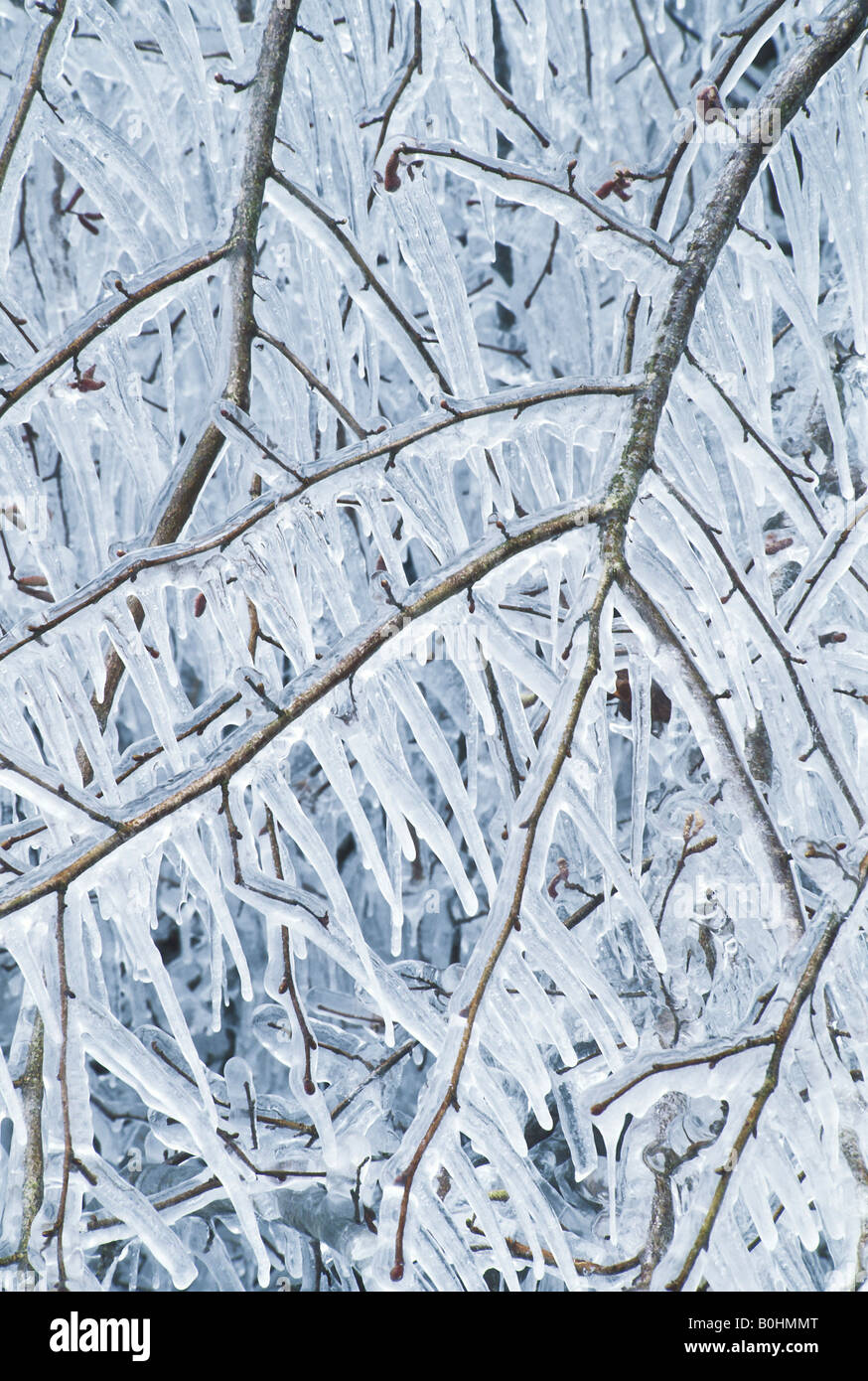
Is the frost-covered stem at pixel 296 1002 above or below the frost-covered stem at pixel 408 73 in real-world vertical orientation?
below

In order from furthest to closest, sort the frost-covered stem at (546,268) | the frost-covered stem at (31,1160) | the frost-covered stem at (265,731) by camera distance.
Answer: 1. the frost-covered stem at (546,268)
2. the frost-covered stem at (31,1160)
3. the frost-covered stem at (265,731)

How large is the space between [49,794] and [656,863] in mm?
700

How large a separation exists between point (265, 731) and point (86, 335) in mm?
373

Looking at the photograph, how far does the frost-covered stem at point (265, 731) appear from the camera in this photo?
2.31ft

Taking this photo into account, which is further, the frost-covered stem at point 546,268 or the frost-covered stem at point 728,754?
the frost-covered stem at point 546,268

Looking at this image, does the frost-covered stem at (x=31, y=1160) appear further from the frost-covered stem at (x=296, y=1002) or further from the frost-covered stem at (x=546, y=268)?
the frost-covered stem at (x=546, y=268)

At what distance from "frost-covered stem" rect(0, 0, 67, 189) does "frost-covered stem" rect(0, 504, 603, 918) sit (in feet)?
1.85

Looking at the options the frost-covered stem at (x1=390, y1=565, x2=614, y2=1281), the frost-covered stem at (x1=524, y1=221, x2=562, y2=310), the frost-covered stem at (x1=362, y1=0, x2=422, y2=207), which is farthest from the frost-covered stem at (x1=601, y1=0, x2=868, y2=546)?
the frost-covered stem at (x1=524, y1=221, x2=562, y2=310)

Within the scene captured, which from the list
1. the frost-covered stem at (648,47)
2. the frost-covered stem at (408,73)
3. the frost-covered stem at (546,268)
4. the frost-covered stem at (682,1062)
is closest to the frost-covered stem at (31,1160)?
the frost-covered stem at (682,1062)

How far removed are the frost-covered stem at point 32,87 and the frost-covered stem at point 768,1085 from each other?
3.14 feet

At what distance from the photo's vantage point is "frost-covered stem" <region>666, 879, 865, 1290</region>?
2.46 feet

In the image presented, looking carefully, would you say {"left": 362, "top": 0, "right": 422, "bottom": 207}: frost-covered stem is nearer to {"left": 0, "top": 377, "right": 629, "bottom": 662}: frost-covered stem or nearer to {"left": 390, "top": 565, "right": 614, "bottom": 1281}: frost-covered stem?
{"left": 0, "top": 377, "right": 629, "bottom": 662}: frost-covered stem
